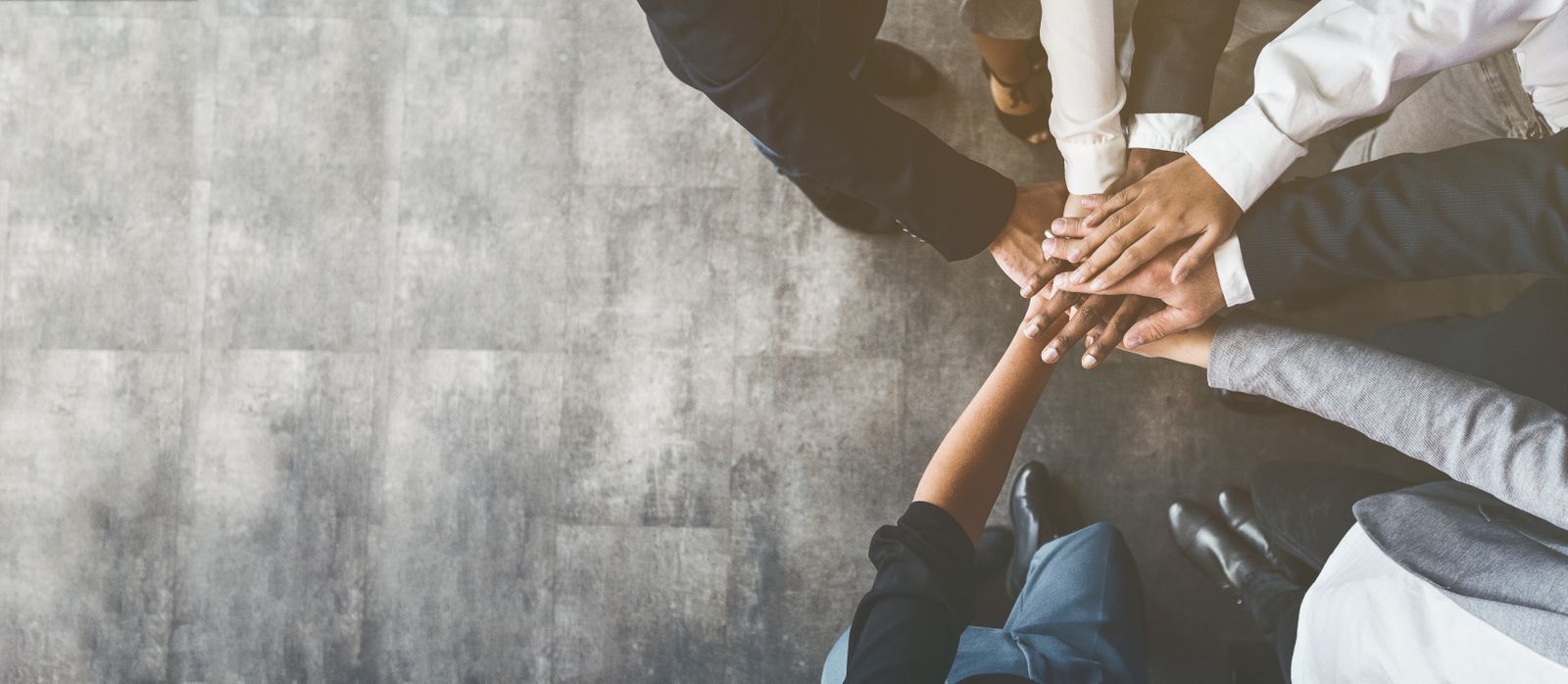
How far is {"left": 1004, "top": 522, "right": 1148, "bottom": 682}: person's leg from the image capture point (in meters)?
1.69

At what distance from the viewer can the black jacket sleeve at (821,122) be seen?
1.14m

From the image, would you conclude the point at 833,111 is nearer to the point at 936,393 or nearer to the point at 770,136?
the point at 770,136

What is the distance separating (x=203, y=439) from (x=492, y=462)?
923 millimetres

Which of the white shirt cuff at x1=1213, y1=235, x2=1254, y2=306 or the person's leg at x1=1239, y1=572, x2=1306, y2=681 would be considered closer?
the white shirt cuff at x1=1213, y1=235, x2=1254, y2=306

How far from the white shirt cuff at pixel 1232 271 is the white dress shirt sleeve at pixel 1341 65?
0.08 metres

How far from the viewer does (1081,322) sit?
1522mm

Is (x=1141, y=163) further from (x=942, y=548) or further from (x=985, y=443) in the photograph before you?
(x=942, y=548)

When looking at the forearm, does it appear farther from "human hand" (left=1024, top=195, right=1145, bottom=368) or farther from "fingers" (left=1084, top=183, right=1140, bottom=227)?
"fingers" (left=1084, top=183, right=1140, bottom=227)

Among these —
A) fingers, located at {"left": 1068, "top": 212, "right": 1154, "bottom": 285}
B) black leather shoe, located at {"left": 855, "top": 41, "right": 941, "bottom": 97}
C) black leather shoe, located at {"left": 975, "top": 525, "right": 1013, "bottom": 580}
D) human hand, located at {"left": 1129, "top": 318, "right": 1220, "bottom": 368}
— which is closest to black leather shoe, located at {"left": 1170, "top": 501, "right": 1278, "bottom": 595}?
black leather shoe, located at {"left": 975, "top": 525, "right": 1013, "bottom": 580}

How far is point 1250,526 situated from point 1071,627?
2.51 ft

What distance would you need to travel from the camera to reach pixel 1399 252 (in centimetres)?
125

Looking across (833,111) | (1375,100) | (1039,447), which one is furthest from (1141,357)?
(833,111)

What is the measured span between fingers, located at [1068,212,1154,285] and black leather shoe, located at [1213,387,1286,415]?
38.4 inches

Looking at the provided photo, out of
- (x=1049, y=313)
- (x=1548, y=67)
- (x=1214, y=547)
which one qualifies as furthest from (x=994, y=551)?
(x=1548, y=67)
